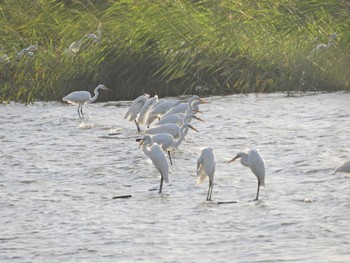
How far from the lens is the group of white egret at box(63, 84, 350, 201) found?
1016 cm

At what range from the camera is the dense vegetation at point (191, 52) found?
17.3 m

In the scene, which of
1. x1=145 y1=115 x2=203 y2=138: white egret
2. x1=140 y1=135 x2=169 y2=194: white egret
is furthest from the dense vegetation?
x1=140 y1=135 x2=169 y2=194: white egret

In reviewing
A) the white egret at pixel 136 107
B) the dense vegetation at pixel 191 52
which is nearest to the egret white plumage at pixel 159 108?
the white egret at pixel 136 107

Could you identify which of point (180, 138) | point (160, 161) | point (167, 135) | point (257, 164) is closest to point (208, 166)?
point (257, 164)

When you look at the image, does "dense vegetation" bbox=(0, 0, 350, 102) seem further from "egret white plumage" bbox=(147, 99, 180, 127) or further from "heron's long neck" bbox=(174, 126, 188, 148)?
"heron's long neck" bbox=(174, 126, 188, 148)

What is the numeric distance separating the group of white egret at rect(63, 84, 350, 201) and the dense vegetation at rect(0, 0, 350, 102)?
1.09 m

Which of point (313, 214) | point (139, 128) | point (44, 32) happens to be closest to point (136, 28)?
point (44, 32)

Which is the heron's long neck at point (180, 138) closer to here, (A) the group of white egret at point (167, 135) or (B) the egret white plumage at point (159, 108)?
(A) the group of white egret at point (167, 135)

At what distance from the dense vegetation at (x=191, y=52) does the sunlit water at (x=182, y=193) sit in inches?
40.5

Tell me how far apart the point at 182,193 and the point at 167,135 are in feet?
5.36

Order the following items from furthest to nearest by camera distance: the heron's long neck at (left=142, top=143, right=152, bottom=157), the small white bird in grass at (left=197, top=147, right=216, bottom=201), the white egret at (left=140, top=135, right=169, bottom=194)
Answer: the heron's long neck at (left=142, top=143, right=152, bottom=157) < the white egret at (left=140, top=135, right=169, bottom=194) < the small white bird in grass at (left=197, top=147, right=216, bottom=201)

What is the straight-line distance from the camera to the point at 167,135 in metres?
12.0

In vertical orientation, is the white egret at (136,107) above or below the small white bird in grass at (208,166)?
above

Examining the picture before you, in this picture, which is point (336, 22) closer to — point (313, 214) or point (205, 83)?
point (205, 83)
